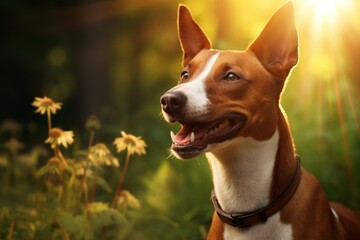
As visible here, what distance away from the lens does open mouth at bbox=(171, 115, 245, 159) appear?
13.3ft

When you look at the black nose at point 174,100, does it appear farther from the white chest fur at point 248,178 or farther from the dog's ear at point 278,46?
the dog's ear at point 278,46

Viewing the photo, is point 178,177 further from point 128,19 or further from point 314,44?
point 128,19

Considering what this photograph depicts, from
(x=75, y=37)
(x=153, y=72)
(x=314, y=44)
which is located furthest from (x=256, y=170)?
(x=153, y=72)

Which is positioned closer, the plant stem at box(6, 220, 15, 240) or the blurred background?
the plant stem at box(6, 220, 15, 240)

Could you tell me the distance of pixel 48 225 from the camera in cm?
518

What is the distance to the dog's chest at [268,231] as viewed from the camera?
4.19m

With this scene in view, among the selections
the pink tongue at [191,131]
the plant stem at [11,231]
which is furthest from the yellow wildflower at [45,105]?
the pink tongue at [191,131]

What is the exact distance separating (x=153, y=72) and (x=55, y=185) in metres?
15.2

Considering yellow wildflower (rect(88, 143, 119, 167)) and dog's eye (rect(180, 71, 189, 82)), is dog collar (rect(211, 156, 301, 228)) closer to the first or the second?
dog's eye (rect(180, 71, 189, 82))

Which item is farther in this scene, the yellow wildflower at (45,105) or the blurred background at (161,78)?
the blurred background at (161,78)

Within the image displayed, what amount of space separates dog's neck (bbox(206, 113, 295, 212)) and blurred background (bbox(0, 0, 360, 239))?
3.75 feet

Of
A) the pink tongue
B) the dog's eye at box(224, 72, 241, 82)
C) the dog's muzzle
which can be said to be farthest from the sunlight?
the dog's muzzle

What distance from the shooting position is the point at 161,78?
18922mm

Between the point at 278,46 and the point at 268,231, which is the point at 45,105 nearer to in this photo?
the point at 278,46
